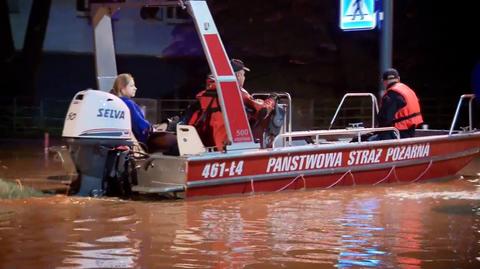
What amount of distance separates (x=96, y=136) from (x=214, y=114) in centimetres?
179

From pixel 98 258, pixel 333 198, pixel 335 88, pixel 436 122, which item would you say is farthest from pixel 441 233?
pixel 335 88

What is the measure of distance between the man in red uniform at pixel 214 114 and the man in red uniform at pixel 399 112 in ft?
7.10

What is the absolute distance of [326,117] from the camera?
24.3 meters

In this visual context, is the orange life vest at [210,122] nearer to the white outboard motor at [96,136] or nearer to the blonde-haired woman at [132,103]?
the blonde-haired woman at [132,103]

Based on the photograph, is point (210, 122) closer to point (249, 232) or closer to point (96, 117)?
point (96, 117)

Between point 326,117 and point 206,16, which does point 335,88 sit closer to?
point 326,117

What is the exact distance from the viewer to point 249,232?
9.30m

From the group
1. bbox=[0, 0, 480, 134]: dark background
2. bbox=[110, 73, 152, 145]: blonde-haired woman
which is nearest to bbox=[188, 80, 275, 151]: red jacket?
bbox=[110, 73, 152, 145]: blonde-haired woman

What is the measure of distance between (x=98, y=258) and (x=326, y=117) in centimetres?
1694

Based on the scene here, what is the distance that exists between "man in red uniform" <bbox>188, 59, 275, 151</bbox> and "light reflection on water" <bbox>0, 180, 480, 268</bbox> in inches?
38.7

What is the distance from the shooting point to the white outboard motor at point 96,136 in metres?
11.1

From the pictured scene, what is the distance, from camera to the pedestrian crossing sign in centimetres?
1819

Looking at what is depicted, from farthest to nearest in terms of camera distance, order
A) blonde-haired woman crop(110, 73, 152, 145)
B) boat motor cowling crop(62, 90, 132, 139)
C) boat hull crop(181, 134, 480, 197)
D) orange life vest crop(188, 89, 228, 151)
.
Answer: orange life vest crop(188, 89, 228, 151) → blonde-haired woman crop(110, 73, 152, 145) → boat hull crop(181, 134, 480, 197) → boat motor cowling crop(62, 90, 132, 139)

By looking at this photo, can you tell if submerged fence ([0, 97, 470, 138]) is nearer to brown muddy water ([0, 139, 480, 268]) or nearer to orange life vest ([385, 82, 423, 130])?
orange life vest ([385, 82, 423, 130])
